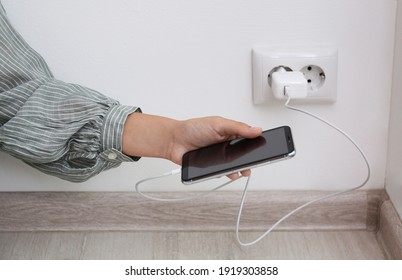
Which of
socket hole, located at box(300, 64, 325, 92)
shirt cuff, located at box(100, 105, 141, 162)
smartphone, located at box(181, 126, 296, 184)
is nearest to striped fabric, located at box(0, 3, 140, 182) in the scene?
shirt cuff, located at box(100, 105, 141, 162)

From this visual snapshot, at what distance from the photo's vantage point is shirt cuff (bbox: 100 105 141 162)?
30.9 inches

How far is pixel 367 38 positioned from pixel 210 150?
263mm

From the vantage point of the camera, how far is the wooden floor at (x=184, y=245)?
84 cm

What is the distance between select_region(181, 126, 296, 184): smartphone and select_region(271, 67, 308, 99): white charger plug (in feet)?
0.28

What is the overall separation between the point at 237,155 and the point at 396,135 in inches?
10.1

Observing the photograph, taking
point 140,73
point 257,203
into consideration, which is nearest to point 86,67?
point 140,73

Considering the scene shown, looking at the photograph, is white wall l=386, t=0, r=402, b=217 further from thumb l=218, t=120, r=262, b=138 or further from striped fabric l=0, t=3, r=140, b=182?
striped fabric l=0, t=3, r=140, b=182

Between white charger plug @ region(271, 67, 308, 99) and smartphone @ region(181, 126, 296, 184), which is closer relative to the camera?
smartphone @ region(181, 126, 296, 184)

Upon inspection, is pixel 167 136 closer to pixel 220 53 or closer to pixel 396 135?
pixel 220 53

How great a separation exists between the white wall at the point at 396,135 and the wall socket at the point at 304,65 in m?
0.08

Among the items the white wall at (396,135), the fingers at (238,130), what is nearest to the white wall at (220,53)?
the white wall at (396,135)

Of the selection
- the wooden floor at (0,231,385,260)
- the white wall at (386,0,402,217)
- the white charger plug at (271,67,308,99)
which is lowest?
→ the wooden floor at (0,231,385,260)

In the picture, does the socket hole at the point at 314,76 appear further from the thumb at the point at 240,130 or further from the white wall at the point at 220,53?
the thumb at the point at 240,130

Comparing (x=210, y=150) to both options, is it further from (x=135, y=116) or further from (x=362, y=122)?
(x=362, y=122)
